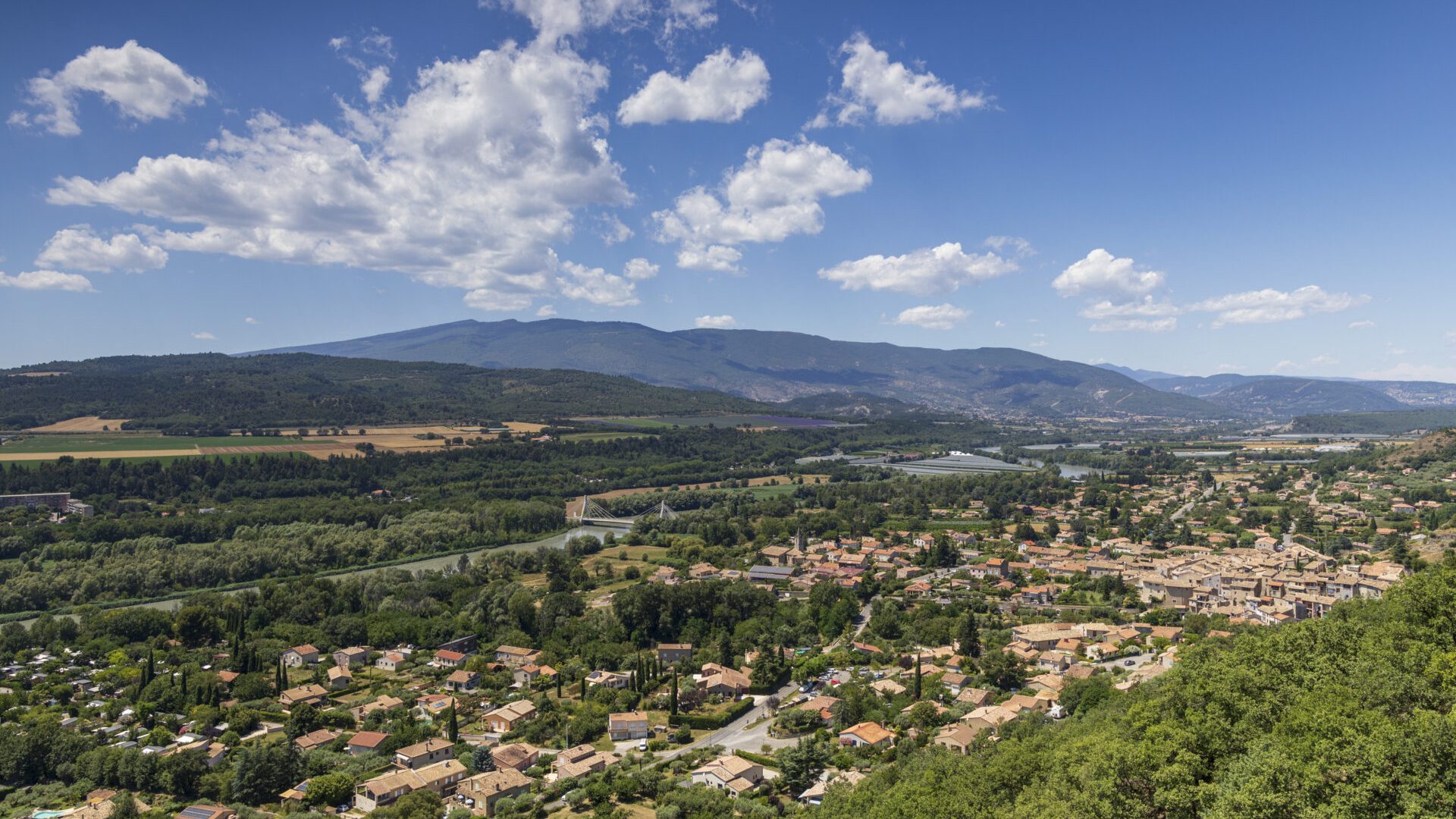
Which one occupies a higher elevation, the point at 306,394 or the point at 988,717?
the point at 306,394

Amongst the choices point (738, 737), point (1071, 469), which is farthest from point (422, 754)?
point (1071, 469)

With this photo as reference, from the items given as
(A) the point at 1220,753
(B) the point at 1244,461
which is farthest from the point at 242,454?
(B) the point at 1244,461

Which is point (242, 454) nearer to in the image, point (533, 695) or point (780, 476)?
point (780, 476)

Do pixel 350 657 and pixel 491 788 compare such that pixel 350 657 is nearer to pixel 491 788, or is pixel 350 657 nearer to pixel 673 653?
pixel 673 653

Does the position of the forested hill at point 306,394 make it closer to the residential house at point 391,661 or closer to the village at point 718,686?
the residential house at point 391,661

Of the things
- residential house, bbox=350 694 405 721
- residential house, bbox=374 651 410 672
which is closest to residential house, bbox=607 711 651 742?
residential house, bbox=350 694 405 721

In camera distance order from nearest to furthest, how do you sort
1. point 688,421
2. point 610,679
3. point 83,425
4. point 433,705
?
point 433,705
point 610,679
point 83,425
point 688,421

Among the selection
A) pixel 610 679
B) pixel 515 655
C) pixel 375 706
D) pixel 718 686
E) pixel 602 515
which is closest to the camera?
pixel 375 706

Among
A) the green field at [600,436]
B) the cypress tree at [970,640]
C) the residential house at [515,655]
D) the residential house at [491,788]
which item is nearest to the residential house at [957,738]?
the cypress tree at [970,640]
